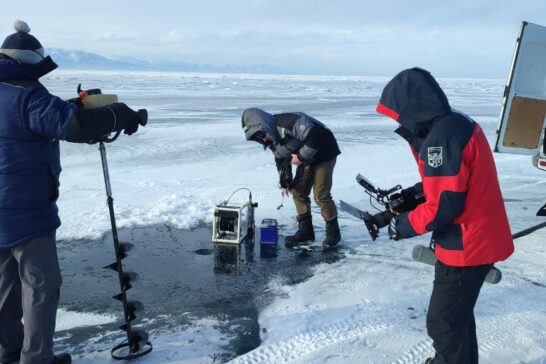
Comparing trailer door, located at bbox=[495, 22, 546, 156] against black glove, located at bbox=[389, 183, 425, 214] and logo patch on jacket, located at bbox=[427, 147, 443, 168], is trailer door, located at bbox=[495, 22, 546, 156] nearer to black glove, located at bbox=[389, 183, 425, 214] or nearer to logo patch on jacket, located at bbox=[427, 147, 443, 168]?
black glove, located at bbox=[389, 183, 425, 214]

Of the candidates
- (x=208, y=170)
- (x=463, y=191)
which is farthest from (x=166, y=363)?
(x=208, y=170)

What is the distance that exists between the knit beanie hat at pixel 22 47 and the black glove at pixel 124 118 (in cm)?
49

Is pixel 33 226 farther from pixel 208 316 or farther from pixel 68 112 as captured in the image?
pixel 208 316

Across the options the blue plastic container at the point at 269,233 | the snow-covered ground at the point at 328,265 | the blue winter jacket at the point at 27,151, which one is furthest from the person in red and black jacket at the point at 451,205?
the blue plastic container at the point at 269,233

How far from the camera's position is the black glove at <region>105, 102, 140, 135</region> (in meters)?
2.78

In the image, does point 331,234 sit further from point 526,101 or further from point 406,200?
point 526,101

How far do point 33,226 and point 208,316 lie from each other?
171 centimetres

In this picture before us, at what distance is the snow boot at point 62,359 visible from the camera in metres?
3.10

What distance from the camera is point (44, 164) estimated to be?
2.73m

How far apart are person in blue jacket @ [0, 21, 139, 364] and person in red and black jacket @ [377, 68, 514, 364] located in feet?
5.67

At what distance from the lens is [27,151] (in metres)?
2.63

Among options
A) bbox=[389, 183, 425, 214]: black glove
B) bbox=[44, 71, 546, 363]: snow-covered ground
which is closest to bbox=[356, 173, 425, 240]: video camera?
bbox=[389, 183, 425, 214]: black glove

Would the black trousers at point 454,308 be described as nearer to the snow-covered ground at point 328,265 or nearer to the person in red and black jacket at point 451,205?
the person in red and black jacket at point 451,205

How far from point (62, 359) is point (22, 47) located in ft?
6.73
